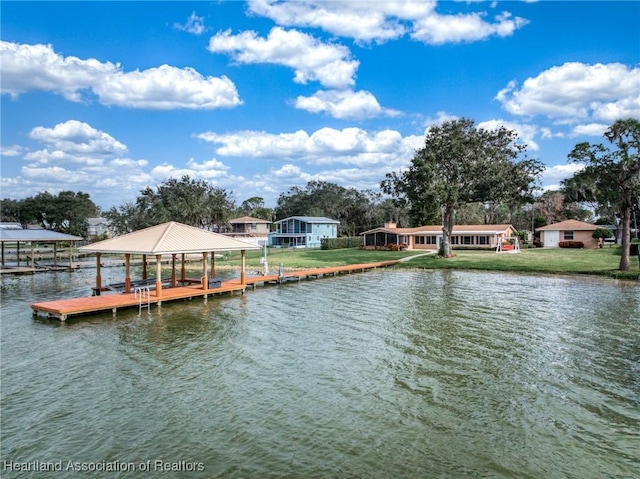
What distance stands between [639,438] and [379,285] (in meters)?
20.5

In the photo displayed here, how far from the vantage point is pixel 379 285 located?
2855cm

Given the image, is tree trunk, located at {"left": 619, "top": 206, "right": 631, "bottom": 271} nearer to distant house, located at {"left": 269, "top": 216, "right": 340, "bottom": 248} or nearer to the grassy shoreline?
the grassy shoreline

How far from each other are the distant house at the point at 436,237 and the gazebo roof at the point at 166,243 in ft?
111

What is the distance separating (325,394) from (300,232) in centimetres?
Result: 5368

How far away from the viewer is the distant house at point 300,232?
63.3 m

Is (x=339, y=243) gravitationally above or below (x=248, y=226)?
below

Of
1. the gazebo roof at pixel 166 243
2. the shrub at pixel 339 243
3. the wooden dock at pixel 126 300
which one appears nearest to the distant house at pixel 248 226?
the shrub at pixel 339 243

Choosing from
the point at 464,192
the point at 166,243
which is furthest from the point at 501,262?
the point at 166,243

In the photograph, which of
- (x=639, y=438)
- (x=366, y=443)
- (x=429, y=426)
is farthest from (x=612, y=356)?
(x=366, y=443)

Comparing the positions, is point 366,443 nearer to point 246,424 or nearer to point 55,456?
point 246,424

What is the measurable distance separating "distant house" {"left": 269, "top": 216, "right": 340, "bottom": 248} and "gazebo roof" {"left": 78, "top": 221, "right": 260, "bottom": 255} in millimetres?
38332

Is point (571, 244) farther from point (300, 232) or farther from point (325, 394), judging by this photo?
point (325, 394)

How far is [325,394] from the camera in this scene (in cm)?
1039

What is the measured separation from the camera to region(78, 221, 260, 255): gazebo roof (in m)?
21.2
